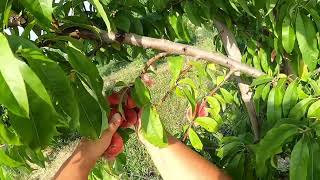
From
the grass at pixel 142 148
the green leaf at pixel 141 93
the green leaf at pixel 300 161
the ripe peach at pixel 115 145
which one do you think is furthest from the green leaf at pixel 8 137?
the grass at pixel 142 148

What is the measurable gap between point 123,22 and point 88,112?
52cm

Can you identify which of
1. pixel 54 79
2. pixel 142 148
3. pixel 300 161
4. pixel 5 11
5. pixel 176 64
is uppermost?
pixel 5 11

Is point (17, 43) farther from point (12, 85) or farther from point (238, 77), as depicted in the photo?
point (238, 77)

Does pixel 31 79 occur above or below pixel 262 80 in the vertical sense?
above

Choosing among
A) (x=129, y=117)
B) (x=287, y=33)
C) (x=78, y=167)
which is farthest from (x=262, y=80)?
(x=78, y=167)

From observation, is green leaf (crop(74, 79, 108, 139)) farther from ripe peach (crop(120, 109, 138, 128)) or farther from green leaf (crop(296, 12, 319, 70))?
green leaf (crop(296, 12, 319, 70))

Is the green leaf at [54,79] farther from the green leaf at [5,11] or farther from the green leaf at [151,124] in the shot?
the green leaf at [151,124]

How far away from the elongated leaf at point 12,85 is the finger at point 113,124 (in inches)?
22.0

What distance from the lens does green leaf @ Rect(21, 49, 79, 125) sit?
723 millimetres

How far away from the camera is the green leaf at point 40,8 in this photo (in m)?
0.78

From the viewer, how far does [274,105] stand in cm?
135

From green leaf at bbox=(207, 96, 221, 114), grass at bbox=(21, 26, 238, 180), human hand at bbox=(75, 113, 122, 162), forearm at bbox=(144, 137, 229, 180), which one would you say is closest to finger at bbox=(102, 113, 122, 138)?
human hand at bbox=(75, 113, 122, 162)

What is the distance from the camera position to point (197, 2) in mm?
1585

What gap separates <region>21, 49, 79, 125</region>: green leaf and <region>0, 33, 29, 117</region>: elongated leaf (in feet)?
0.29
